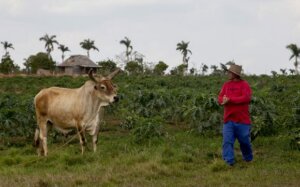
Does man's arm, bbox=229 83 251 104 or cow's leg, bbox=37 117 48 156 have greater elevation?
man's arm, bbox=229 83 251 104

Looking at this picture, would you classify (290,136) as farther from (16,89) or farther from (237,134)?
(16,89)

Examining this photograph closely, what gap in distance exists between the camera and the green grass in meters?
7.84

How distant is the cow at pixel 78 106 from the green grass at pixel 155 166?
505 millimetres

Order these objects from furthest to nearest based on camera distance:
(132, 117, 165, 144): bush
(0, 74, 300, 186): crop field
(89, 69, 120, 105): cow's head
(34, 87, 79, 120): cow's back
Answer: (132, 117, 165, 144): bush, (34, 87, 79, 120): cow's back, (89, 69, 120, 105): cow's head, (0, 74, 300, 186): crop field

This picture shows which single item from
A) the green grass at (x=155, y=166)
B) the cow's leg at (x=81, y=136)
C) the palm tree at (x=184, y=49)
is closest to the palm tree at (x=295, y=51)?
the palm tree at (x=184, y=49)

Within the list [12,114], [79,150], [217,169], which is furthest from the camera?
[12,114]

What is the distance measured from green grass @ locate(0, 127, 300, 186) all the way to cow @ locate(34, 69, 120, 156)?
1.66 feet

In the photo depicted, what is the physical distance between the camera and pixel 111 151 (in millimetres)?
10812

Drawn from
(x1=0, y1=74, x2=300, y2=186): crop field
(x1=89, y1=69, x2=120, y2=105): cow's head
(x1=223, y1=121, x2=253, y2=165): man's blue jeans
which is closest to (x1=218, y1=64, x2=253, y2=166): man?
(x1=223, y1=121, x2=253, y2=165): man's blue jeans

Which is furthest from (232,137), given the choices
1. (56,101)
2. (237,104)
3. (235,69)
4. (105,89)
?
(56,101)

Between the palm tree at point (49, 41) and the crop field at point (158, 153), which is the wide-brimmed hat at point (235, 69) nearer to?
the crop field at point (158, 153)

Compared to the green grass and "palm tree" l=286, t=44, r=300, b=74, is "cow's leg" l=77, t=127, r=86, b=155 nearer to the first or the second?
the green grass

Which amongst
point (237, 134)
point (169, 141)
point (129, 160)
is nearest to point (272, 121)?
point (169, 141)

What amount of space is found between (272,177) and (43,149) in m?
5.05
